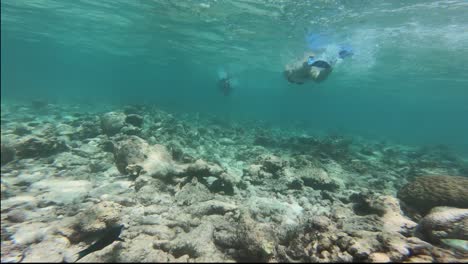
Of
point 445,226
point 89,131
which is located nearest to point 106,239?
point 445,226

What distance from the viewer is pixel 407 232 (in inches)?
188

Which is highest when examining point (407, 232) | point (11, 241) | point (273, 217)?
point (407, 232)

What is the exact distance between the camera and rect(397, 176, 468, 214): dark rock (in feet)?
19.8

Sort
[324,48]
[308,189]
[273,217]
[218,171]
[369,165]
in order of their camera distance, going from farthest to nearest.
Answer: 1. [324,48]
2. [369,165]
3. [308,189]
4. [218,171]
5. [273,217]

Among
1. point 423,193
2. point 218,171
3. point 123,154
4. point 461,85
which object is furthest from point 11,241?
point 461,85

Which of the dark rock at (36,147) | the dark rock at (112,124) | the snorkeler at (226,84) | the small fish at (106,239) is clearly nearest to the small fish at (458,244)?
the small fish at (106,239)

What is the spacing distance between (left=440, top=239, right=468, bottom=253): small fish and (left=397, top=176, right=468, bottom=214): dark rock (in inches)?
91.0

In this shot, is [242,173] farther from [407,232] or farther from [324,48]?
[324,48]

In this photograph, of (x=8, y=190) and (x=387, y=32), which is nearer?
(x=8, y=190)

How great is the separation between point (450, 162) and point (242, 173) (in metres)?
14.9

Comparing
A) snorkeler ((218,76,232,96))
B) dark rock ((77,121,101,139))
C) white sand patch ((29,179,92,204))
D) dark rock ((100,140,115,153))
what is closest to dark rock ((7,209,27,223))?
white sand patch ((29,179,92,204))

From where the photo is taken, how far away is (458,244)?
4004 millimetres

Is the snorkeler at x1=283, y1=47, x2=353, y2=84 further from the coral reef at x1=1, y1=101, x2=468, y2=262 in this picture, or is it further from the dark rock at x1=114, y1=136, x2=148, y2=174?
the dark rock at x1=114, y1=136, x2=148, y2=174

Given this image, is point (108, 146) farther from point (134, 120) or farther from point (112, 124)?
point (134, 120)
